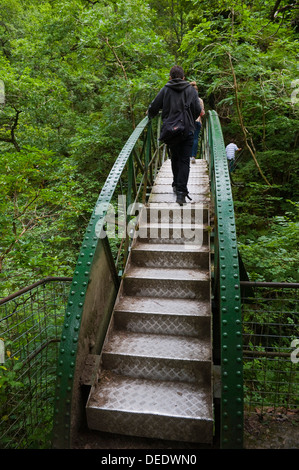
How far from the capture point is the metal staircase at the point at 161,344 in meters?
1.88

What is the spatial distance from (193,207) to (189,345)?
6.26 feet

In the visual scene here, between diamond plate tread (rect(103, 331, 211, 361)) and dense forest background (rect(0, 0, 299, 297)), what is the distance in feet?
5.73

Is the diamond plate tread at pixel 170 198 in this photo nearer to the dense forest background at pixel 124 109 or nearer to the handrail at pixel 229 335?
the dense forest background at pixel 124 109

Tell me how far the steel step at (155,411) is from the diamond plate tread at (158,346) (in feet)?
0.70

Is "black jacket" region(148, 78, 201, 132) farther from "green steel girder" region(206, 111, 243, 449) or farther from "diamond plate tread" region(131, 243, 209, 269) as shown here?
"green steel girder" region(206, 111, 243, 449)

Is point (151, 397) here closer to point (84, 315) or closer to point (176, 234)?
point (84, 315)

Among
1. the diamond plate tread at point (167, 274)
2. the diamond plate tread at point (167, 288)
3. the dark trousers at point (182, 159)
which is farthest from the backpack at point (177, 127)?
the diamond plate tread at point (167, 288)

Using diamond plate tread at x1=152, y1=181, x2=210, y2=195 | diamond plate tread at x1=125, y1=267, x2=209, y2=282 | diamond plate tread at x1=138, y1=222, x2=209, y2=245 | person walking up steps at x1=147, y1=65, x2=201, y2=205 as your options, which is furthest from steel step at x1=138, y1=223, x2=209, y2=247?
diamond plate tread at x1=152, y1=181, x2=210, y2=195

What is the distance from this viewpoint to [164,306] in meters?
2.61

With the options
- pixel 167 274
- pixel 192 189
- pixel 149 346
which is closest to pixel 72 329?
pixel 149 346

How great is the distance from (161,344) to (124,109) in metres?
6.93

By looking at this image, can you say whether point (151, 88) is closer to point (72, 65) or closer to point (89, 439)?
point (72, 65)

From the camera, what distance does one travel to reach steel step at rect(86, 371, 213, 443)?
1.83 metres
